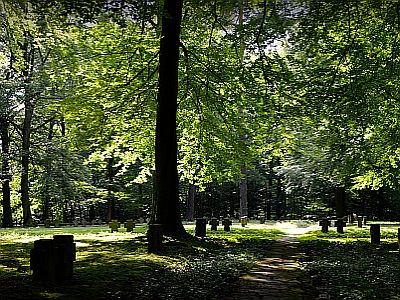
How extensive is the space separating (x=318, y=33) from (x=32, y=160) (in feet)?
78.0

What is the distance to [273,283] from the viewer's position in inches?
344

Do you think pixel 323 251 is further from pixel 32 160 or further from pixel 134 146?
pixel 32 160

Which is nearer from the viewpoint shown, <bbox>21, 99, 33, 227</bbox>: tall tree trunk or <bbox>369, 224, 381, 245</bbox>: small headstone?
<bbox>369, 224, 381, 245</bbox>: small headstone

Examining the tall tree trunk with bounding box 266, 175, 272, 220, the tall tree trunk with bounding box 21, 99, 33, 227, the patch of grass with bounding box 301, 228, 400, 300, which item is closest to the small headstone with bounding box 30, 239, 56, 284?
the patch of grass with bounding box 301, 228, 400, 300

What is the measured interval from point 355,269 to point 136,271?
4.79 meters

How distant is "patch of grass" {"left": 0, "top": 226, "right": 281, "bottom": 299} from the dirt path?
1.14 ft

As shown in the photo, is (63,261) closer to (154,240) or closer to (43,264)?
(43,264)

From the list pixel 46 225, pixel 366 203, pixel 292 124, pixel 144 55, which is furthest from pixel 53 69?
pixel 366 203

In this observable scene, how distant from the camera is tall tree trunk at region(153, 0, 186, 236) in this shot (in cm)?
1489

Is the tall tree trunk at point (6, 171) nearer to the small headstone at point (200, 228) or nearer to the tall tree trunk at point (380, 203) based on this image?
the small headstone at point (200, 228)

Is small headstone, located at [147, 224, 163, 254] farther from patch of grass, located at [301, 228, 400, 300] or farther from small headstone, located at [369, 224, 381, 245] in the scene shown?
Answer: small headstone, located at [369, 224, 381, 245]

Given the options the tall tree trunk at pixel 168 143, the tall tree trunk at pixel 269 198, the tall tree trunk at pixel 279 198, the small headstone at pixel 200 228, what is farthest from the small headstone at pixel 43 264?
the tall tree trunk at pixel 269 198

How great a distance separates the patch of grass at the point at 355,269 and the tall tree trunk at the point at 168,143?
14.5 feet

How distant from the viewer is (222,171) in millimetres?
19844
